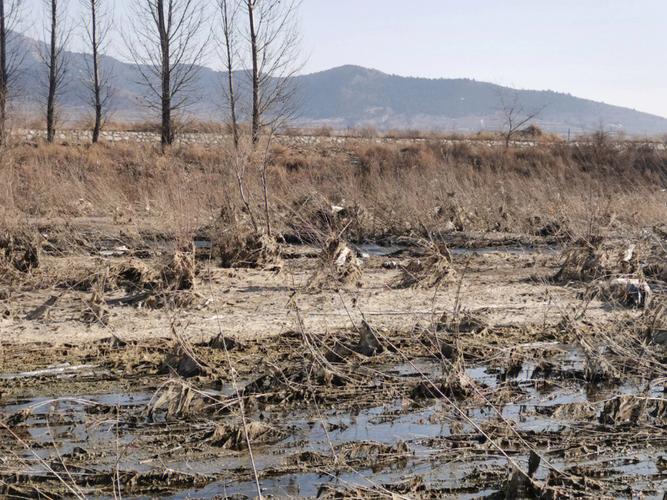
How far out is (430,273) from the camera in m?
11.6

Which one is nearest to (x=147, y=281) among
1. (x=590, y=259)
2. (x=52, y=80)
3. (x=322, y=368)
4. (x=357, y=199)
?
(x=322, y=368)

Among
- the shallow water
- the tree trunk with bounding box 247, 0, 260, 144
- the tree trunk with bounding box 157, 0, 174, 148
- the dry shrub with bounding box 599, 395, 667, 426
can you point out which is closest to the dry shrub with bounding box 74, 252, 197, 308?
the shallow water

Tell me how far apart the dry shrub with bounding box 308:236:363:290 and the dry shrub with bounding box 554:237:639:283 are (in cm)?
259

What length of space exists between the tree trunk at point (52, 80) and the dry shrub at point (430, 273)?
993 inches

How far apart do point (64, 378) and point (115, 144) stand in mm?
26160

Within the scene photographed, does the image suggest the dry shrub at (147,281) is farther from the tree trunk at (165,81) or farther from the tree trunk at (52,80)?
the tree trunk at (52,80)

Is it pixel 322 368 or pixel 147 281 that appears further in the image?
pixel 147 281

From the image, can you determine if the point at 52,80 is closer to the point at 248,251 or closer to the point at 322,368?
the point at 248,251

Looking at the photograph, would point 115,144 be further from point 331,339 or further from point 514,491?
point 514,491

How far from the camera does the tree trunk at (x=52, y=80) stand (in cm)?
3491

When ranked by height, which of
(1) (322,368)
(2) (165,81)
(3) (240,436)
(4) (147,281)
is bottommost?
(3) (240,436)

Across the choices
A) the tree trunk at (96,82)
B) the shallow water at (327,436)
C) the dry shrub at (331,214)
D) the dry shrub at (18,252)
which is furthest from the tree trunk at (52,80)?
the shallow water at (327,436)

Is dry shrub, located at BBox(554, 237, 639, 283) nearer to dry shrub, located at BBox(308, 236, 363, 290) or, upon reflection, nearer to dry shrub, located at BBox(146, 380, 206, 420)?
dry shrub, located at BBox(308, 236, 363, 290)

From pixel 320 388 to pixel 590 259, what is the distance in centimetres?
566
